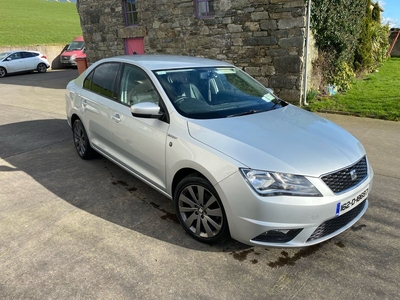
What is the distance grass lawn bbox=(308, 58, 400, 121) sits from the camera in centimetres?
753

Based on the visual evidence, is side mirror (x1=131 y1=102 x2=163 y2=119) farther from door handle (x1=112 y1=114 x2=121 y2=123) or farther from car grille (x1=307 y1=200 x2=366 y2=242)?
car grille (x1=307 y1=200 x2=366 y2=242)

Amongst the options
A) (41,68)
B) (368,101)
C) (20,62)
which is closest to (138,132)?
(368,101)

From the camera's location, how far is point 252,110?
3.48 metres

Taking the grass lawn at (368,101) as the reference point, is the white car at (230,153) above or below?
above

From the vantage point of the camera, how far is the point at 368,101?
8523mm

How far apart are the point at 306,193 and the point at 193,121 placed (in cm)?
122

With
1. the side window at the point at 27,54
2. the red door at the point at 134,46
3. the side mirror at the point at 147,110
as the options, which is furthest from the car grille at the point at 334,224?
the side window at the point at 27,54

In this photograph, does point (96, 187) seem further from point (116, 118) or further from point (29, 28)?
point (29, 28)

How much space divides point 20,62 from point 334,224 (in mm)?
22512

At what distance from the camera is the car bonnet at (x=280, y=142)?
8.43 ft

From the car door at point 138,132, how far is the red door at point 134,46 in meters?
8.91

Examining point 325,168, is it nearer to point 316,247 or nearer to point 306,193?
point 306,193

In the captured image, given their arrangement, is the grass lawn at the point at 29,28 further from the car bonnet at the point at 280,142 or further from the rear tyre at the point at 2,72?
the car bonnet at the point at 280,142

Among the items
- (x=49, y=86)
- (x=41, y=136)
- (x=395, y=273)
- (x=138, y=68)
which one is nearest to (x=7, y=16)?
(x=49, y=86)
